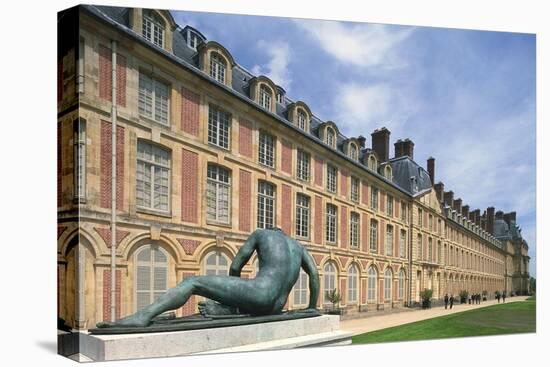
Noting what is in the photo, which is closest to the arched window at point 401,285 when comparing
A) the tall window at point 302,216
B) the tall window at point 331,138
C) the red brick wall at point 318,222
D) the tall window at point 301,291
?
the red brick wall at point 318,222

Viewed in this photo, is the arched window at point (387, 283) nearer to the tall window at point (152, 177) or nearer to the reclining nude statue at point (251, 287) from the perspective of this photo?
the reclining nude statue at point (251, 287)

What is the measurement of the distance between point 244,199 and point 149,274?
361 centimetres

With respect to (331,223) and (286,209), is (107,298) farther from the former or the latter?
(331,223)

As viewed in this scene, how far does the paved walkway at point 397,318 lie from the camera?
16.1 metres

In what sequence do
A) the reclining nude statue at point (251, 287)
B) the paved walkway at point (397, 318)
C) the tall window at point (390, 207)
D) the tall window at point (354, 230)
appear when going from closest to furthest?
1. the reclining nude statue at point (251, 287)
2. the paved walkway at point (397, 318)
3. the tall window at point (354, 230)
4. the tall window at point (390, 207)

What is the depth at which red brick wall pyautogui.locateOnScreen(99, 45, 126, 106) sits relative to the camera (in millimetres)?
11719

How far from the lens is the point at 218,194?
1447 cm

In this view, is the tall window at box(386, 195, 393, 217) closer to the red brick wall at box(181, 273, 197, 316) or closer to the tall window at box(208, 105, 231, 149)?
the tall window at box(208, 105, 231, 149)

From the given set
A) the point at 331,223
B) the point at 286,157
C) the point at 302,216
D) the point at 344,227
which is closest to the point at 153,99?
the point at 286,157

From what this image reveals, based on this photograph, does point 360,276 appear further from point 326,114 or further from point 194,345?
point 194,345

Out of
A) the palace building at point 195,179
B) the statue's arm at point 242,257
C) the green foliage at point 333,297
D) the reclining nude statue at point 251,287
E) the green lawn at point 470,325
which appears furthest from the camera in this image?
the green foliage at point 333,297

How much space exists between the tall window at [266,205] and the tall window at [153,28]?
4972 millimetres

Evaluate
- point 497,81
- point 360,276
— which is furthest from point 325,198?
point 497,81

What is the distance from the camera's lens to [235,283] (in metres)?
11.4
